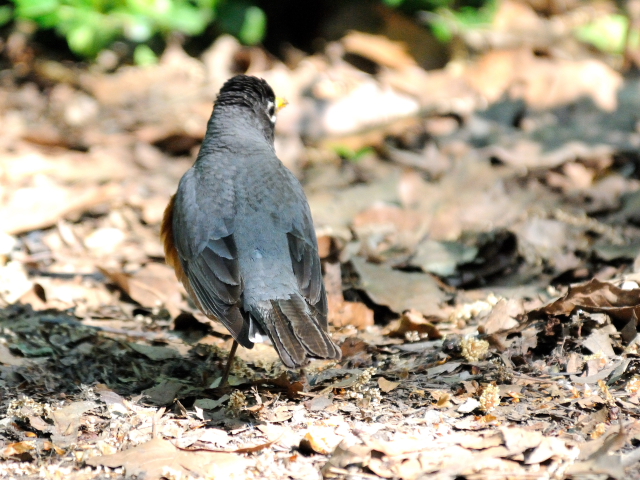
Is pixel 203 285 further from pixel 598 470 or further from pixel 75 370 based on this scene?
pixel 598 470

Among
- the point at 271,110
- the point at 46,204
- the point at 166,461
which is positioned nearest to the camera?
the point at 166,461

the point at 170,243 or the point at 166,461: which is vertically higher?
the point at 170,243

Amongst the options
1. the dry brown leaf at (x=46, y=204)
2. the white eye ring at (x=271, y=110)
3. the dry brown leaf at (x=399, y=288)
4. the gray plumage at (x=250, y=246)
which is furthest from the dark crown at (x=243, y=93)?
the dry brown leaf at (x=46, y=204)

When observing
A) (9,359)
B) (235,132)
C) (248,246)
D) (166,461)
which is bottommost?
(9,359)

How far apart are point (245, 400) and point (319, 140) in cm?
481

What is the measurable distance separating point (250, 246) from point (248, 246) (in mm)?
11

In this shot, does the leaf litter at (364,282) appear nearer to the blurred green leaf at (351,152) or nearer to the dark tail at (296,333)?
the blurred green leaf at (351,152)

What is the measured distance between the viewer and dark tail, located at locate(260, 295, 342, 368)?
3.57 m

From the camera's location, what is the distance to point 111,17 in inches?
353

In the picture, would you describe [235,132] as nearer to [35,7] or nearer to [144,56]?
[35,7]

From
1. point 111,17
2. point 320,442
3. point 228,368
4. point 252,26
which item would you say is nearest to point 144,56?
point 111,17

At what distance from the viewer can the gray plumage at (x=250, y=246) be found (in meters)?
3.86

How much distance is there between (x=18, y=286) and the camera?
543 centimetres

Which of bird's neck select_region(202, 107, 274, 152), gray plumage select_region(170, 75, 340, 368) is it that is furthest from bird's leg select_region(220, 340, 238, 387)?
bird's neck select_region(202, 107, 274, 152)
